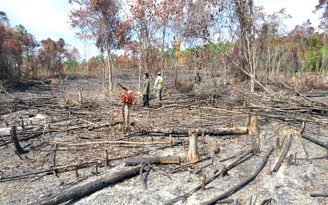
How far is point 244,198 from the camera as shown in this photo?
396cm

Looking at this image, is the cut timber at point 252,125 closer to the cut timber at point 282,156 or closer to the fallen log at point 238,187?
the cut timber at point 282,156

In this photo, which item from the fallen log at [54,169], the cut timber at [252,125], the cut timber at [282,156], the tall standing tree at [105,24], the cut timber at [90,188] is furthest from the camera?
the tall standing tree at [105,24]

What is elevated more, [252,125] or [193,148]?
[252,125]

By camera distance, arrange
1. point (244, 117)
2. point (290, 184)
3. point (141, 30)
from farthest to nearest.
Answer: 1. point (141, 30)
2. point (244, 117)
3. point (290, 184)

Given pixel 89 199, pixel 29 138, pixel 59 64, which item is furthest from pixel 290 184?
pixel 59 64

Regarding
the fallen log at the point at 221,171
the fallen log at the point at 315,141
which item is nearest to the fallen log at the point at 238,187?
the fallen log at the point at 221,171

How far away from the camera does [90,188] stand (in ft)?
14.1

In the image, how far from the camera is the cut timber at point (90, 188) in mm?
3942

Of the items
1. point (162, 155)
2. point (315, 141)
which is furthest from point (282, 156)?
point (162, 155)

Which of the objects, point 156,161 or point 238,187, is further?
point 156,161

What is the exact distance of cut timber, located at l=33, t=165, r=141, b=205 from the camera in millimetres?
3942

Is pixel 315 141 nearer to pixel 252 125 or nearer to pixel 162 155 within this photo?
pixel 252 125

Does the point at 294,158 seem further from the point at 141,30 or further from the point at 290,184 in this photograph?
the point at 141,30

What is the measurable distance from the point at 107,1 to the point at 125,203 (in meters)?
15.5
